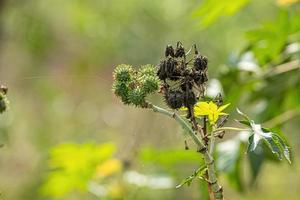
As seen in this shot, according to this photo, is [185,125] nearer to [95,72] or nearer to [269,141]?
[269,141]

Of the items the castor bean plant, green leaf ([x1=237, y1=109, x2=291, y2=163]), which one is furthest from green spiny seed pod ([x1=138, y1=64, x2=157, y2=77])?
green leaf ([x1=237, y1=109, x2=291, y2=163])

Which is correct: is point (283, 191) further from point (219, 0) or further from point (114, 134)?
point (219, 0)

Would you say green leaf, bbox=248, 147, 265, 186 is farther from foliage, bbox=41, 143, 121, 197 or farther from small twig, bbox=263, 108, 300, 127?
foliage, bbox=41, 143, 121, 197

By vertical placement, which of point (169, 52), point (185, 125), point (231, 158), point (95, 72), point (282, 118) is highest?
point (95, 72)

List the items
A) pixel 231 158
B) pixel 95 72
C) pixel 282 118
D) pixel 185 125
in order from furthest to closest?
pixel 95 72 < pixel 282 118 < pixel 231 158 < pixel 185 125

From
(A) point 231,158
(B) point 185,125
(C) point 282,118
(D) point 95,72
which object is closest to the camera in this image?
(B) point 185,125

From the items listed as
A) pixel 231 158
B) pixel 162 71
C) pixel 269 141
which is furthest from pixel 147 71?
pixel 231 158

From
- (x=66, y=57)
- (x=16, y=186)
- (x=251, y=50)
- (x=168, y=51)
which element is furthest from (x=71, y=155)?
(x=66, y=57)
